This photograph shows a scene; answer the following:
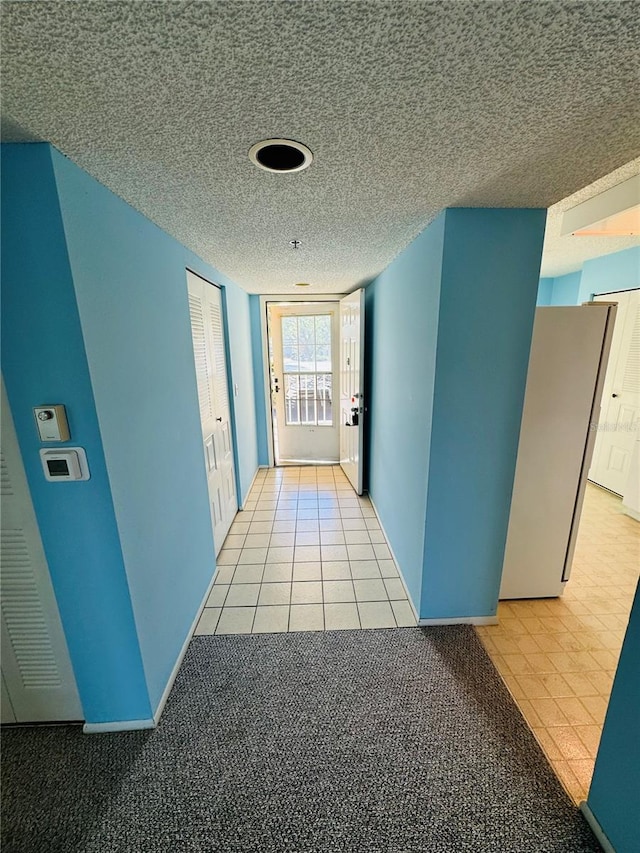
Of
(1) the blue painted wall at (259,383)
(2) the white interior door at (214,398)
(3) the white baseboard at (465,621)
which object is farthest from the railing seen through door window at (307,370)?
(3) the white baseboard at (465,621)

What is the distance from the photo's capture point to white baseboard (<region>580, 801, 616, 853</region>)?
38.9 inches

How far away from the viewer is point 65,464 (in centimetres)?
110

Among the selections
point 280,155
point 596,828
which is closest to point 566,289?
point 280,155

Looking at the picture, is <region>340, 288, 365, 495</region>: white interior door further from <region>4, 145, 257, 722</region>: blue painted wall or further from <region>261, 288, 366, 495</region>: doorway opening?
<region>4, 145, 257, 722</region>: blue painted wall

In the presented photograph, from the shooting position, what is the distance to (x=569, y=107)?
0.81m

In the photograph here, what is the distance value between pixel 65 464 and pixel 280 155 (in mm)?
1222

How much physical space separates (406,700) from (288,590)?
2.97 feet

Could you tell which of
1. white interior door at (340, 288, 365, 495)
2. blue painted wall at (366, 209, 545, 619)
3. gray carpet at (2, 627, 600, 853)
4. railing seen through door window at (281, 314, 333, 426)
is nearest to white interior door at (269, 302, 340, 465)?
railing seen through door window at (281, 314, 333, 426)

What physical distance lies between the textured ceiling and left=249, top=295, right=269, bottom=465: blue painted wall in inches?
97.9

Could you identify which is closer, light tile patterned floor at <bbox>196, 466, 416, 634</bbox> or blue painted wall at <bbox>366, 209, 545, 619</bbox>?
blue painted wall at <bbox>366, 209, 545, 619</bbox>

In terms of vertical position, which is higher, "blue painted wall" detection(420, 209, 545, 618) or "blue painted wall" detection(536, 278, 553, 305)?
"blue painted wall" detection(536, 278, 553, 305)

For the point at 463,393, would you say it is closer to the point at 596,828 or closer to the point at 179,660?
the point at 596,828

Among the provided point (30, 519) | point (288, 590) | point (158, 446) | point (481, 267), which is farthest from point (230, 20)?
point (288, 590)

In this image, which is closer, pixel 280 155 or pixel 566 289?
pixel 280 155
